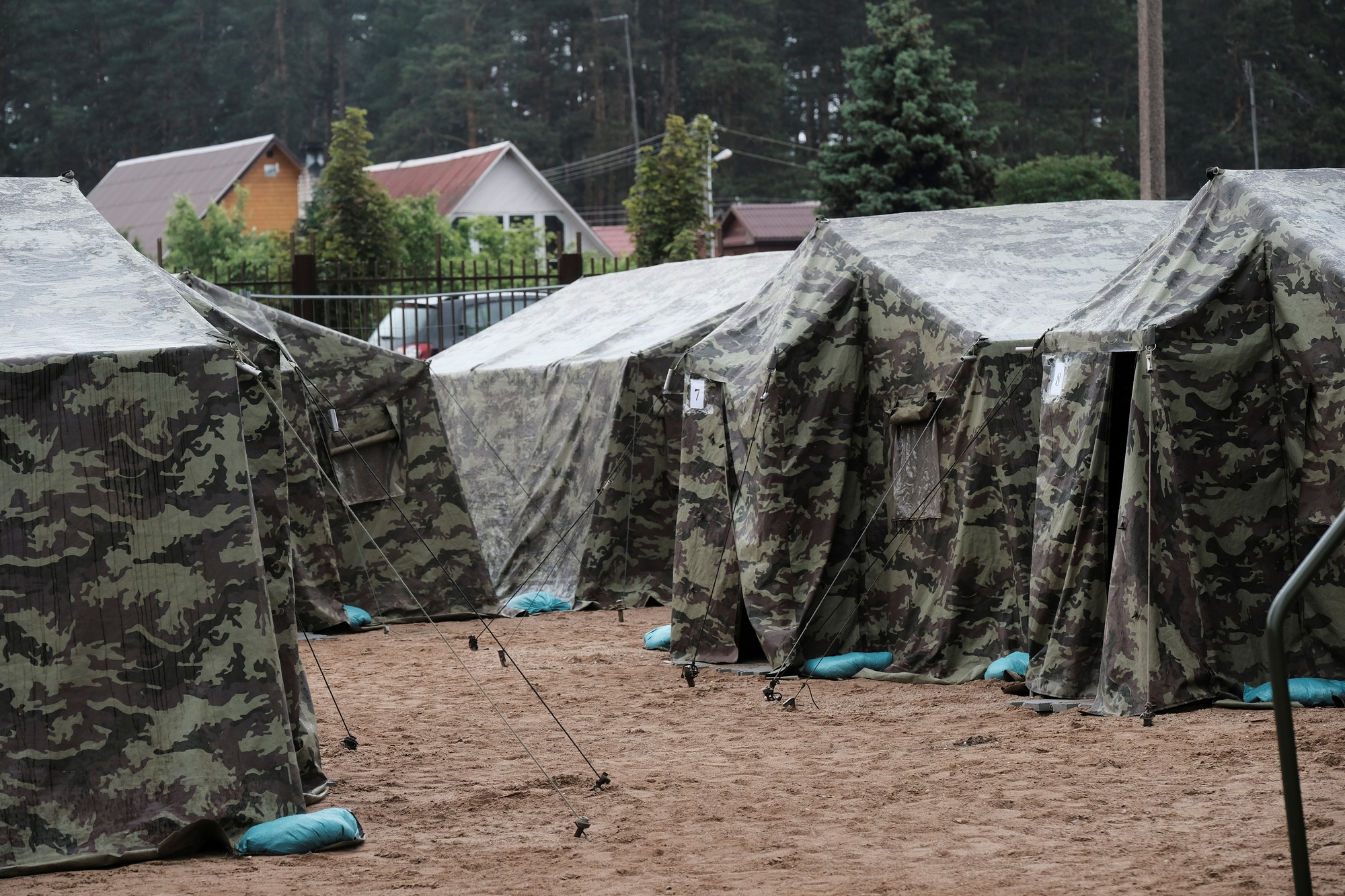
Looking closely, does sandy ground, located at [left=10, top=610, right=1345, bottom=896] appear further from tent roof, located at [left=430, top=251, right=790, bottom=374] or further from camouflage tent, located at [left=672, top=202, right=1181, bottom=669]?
tent roof, located at [left=430, top=251, right=790, bottom=374]

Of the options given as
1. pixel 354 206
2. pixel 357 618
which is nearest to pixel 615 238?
pixel 354 206

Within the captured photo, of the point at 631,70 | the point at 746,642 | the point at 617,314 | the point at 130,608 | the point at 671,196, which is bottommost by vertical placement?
the point at 746,642

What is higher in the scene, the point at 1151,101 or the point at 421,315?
the point at 1151,101

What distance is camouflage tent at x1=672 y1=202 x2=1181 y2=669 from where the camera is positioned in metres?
9.40

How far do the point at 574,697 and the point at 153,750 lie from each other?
13.2 ft

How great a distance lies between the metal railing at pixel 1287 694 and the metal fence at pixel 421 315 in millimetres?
17406

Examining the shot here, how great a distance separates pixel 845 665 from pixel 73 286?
5267 mm

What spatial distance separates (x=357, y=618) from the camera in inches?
530

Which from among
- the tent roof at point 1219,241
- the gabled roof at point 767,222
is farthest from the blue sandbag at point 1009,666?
the gabled roof at point 767,222

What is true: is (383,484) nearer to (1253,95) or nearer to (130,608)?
(130,608)

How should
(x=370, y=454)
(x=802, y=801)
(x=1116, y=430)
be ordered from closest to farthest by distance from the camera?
(x=802, y=801) → (x=1116, y=430) → (x=370, y=454)

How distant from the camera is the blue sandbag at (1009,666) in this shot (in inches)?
360

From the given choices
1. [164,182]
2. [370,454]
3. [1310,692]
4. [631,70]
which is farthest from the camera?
[631,70]

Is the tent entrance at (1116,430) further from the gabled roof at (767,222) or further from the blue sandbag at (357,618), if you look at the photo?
the gabled roof at (767,222)
